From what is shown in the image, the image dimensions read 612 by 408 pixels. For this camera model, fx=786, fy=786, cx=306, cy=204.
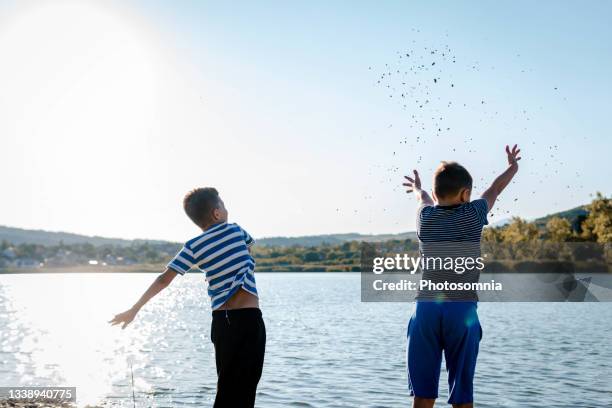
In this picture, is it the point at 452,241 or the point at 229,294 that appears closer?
the point at 452,241

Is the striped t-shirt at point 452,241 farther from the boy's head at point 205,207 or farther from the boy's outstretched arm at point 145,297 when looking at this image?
the boy's outstretched arm at point 145,297

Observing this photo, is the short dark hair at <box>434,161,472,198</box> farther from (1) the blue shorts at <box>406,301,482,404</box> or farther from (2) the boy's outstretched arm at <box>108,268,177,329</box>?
(2) the boy's outstretched arm at <box>108,268,177,329</box>

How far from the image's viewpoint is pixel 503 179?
6.16 metres

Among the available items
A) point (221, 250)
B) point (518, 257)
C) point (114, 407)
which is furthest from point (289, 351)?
point (518, 257)

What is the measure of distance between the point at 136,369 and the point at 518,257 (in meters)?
93.3

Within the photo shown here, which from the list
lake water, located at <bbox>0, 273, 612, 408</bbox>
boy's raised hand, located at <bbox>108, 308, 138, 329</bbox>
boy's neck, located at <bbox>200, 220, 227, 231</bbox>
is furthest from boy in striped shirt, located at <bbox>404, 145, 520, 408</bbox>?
lake water, located at <bbox>0, 273, 612, 408</bbox>

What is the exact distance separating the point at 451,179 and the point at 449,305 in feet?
3.02

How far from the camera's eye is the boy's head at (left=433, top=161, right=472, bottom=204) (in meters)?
5.76

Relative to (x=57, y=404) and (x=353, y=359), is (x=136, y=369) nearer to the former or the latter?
(x=353, y=359)

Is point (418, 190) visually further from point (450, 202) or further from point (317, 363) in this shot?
point (317, 363)

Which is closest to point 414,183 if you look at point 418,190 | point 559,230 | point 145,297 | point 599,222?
point 418,190

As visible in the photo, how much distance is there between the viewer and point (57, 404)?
47.6 feet

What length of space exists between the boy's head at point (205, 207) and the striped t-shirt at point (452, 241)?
5.48 feet

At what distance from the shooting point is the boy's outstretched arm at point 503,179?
6.04m
